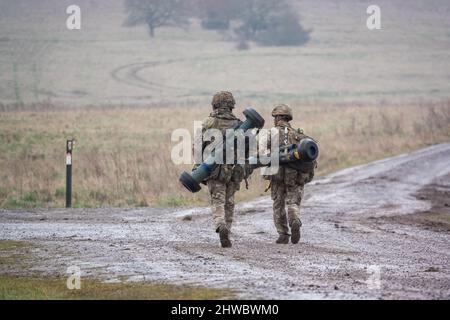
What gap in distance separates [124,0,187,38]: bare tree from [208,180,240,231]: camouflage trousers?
8640 cm

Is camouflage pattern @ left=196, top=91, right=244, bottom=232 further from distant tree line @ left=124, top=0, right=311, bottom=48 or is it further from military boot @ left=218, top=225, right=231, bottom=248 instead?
distant tree line @ left=124, top=0, right=311, bottom=48

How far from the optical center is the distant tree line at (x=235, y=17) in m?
98.2

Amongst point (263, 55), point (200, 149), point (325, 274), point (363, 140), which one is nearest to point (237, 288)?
point (325, 274)

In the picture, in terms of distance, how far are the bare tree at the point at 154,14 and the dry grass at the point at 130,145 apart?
49291 mm

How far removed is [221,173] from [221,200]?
0.34 m

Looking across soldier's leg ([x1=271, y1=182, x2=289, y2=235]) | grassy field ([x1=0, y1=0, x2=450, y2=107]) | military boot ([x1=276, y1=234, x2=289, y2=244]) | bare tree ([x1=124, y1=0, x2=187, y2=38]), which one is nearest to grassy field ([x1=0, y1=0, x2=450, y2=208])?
grassy field ([x1=0, y1=0, x2=450, y2=107])

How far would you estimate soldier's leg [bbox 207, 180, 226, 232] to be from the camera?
39.0 ft

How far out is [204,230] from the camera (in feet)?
46.1

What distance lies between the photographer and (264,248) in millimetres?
11750

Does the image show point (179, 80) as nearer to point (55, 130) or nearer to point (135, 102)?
point (135, 102)

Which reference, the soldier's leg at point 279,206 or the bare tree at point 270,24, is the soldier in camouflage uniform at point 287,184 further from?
the bare tree at point 270,24

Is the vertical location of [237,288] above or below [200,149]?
below

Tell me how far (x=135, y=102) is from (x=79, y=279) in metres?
50.1

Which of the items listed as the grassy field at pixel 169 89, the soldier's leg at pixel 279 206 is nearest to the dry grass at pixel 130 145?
the grassy field at pixel 169 89
